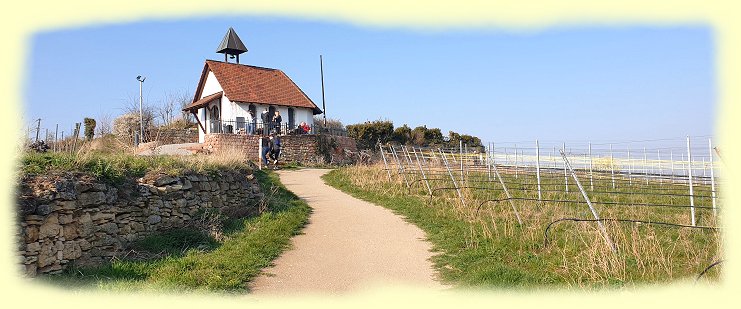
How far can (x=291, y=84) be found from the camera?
40.8 m

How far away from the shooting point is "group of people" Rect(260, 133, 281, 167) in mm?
27078

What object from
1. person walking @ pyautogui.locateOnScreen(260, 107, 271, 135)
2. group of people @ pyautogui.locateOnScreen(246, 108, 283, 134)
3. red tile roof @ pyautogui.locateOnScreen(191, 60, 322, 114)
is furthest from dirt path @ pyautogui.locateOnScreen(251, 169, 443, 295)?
red tile roof @ pyautogui.locateOnScreen(191, 60, 322, 114)

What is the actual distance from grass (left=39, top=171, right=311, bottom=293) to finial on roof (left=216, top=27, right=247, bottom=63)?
32.3m

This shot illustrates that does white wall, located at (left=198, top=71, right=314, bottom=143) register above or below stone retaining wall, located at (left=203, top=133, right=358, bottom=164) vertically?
above

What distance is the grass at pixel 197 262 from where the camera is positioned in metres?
7.82

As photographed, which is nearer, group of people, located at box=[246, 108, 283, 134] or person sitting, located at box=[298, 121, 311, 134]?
group of people, located at box=[246, 108, 283, 134]

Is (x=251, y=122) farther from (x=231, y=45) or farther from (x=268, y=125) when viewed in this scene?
(x=231, y=45)

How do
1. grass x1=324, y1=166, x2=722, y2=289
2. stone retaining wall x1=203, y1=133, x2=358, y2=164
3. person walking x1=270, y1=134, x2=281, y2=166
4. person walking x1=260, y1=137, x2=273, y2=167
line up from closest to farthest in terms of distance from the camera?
grass x1=324, y1=166, x2=722, y2=289 < person walking x1=260, y1=137, x2=273, y2=167 < person walking x1=270, y1=134, x2=281, y2=166 < stone retaining wall x1=203, y1=133, x2=358, y2=164

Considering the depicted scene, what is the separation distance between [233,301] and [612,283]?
15.5 ft

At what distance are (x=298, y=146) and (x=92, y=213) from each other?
77.8 feet

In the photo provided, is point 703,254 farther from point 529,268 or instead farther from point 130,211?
point 130,211

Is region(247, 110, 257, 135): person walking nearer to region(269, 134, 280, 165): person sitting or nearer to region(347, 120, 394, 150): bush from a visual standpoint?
region(269, 134, 280, 165): person sitting

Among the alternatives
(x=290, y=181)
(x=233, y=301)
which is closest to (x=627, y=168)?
(x=290, y=181)

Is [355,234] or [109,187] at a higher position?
[109,187]
